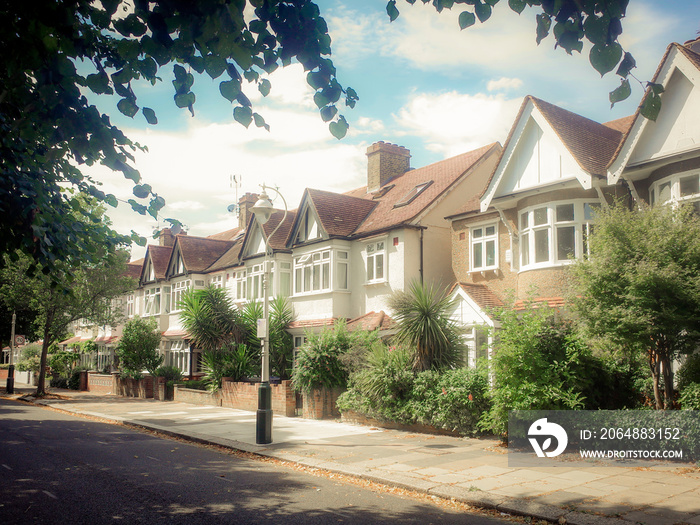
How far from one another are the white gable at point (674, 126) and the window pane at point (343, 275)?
12.6 metres

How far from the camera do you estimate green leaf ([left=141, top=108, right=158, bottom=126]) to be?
5.14 m

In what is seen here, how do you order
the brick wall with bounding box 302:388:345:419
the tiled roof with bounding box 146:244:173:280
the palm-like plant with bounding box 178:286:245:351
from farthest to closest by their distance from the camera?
the tiled roof with bounding box 146:244:173:280 → the palm-like plant with bounding box 178:286:245:351 → the brick wall with bounding box 302:388:345:419

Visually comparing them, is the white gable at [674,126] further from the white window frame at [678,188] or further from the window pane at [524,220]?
the window pane at [524,220]

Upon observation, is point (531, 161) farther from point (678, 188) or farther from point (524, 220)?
point (678, 188)

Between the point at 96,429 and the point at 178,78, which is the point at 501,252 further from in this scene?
the point at 178,78

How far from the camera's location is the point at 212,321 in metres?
24.2

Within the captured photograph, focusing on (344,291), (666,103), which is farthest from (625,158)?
(344,291)

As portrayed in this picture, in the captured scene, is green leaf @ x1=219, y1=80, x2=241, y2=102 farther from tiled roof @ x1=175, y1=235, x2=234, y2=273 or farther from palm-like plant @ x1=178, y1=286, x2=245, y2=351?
tiled roof @ x1=175, y1=235, x2=234, y2=273

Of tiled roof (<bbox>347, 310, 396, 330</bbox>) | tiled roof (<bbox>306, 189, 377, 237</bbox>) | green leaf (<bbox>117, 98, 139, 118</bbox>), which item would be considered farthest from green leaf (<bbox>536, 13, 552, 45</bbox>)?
tiled roof (<bbox>306, 189, 377, 237</bbox>)

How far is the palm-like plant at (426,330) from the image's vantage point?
15.2m

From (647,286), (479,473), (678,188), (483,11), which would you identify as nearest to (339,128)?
(483,11)

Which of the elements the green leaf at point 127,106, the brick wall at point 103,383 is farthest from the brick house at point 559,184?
the brick wall at point 103,383

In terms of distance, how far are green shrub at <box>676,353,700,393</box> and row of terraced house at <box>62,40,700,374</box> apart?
10.4 feet

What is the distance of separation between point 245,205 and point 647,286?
3213cm
